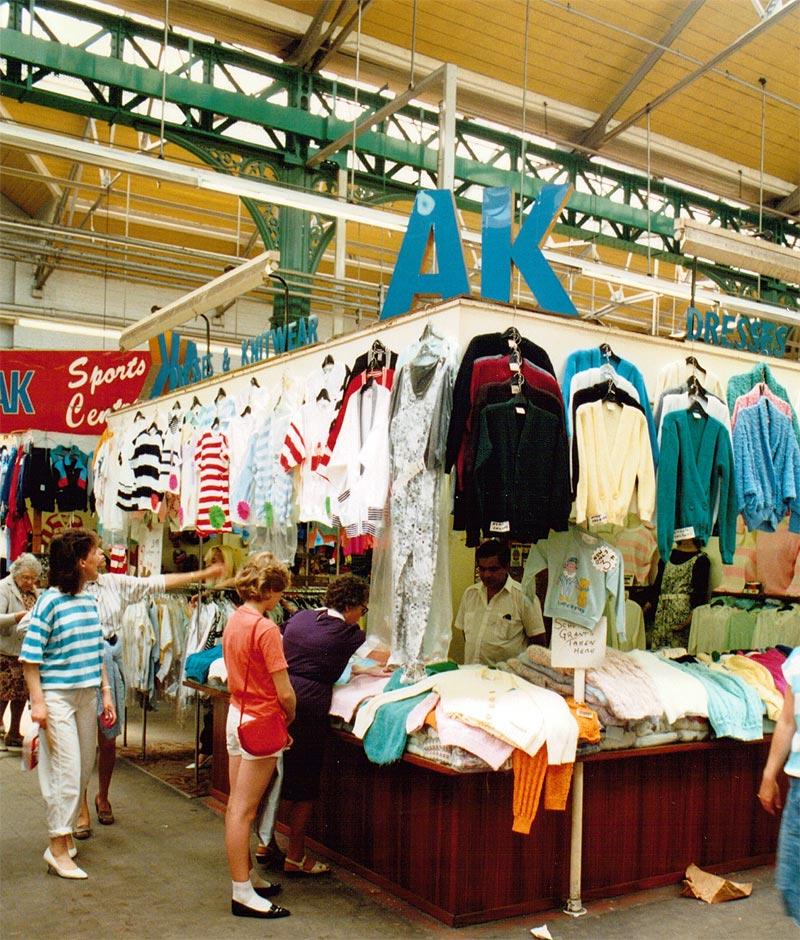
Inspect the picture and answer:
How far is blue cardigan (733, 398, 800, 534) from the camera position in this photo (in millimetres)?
5246

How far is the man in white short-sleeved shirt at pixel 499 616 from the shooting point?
18.5 ft

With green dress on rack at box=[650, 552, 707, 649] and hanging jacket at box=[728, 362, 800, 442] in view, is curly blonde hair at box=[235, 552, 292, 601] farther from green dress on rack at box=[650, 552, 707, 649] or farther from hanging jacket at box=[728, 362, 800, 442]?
green dress on rack at box=[650, 552, 707, 649]

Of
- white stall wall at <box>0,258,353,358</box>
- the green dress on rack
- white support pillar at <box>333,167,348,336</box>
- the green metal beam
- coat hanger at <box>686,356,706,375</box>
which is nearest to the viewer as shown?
coat hanger at <box>686,356,706,375</box>

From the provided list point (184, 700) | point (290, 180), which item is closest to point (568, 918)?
point (184, 700)

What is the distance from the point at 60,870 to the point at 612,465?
11.1ft

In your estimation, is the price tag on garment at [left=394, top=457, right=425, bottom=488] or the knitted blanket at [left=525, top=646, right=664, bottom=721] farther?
the knitted blanket at [left=525, top=646, right=664, bottom=721]

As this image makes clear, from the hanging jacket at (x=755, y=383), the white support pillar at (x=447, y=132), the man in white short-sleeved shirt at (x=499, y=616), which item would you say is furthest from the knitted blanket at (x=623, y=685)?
the white support pillar at (x=447, y=132)

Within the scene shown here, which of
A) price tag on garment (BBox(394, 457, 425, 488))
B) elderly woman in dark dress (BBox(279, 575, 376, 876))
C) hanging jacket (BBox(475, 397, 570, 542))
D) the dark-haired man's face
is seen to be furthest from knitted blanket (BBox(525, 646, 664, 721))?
price tag on garment (BBox(394, 457, 425, 488))

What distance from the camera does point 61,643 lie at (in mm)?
4828

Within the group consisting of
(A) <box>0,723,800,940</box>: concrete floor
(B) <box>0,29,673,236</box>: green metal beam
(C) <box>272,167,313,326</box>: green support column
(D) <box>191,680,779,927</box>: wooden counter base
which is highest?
(B) <box>0,29,673,236</box>: green metal beam

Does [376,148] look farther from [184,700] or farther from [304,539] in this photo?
[184,700]

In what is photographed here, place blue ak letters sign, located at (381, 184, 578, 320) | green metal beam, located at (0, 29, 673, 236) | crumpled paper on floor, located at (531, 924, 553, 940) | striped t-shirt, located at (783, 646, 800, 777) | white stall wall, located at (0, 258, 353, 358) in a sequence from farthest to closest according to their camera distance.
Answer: white stall wall, located at (0, 258, 353, 358), green metal beam, located at (0, 29, 673, 236), blue ak letters sign, located at (381, 184, 578, 320), crumpled paper on floor, located at (531, 924, 553, 940), striped t-shirt, located at (783, 646, 800, 777)

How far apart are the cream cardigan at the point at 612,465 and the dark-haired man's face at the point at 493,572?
98 cm

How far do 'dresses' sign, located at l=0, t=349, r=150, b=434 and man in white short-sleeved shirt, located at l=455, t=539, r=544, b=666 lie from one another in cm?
491
